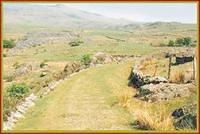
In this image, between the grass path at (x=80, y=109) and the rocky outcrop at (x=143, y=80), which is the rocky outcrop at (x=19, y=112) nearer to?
the grass path at (x=80, y=109)

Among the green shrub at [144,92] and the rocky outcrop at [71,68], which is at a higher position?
A: the green shrub at [144,92]

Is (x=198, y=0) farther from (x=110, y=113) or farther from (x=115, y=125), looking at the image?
(x=110, y=113)

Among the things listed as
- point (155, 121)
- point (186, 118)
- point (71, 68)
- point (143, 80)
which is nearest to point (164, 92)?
point (143, 80)

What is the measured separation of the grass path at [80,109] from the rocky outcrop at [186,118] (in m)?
2.15

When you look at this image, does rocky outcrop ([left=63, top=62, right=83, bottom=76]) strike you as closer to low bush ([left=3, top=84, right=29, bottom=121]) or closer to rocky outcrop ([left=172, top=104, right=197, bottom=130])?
low bush ([left=3, top=84, right=29, bottom=121])

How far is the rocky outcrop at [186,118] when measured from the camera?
17625 mm

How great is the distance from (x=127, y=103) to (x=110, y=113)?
5.72ft

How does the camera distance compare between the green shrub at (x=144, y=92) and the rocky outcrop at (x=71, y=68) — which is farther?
the rocky outcrop at (x=71, y=68)

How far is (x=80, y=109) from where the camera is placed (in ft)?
74.7

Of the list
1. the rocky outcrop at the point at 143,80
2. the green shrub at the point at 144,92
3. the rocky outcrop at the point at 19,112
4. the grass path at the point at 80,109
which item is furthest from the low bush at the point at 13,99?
the rocky outcrop at the point at 143,80

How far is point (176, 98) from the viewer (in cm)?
2325

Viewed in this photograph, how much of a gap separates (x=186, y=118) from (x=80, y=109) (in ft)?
21.4

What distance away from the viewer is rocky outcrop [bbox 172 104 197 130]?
17.6m

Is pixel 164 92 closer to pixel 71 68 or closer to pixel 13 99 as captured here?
pixel 13 99
